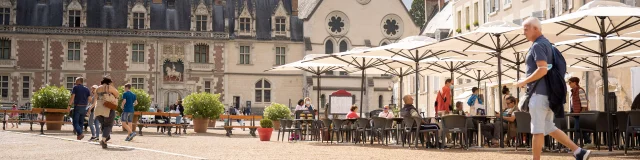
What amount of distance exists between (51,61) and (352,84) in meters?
19.4

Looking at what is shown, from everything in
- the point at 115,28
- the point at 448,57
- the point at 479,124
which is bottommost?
the point at 479,124

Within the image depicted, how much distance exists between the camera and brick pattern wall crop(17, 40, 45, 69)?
174 feet

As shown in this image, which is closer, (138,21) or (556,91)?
(556,91)

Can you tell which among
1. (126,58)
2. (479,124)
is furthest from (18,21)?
(479,124)

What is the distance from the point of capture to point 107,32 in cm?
5406

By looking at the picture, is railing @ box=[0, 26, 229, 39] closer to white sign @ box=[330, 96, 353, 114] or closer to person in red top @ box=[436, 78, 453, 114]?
white sign @ box=[330, 96, 353, 114]

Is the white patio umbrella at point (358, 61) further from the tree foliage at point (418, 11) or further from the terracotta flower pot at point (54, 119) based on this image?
the tree foliage at point (418, 11)

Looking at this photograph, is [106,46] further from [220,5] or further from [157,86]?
[220,5]

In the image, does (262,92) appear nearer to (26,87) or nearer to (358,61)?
(26,87)

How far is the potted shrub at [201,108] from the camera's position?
2750 cm

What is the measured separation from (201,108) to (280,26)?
30.1 meters

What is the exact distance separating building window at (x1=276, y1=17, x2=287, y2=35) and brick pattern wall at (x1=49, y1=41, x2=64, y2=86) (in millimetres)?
13766

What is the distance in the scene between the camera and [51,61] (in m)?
53.6

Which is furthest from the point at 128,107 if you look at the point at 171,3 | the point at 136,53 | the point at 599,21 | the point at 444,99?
the point at 171,3
